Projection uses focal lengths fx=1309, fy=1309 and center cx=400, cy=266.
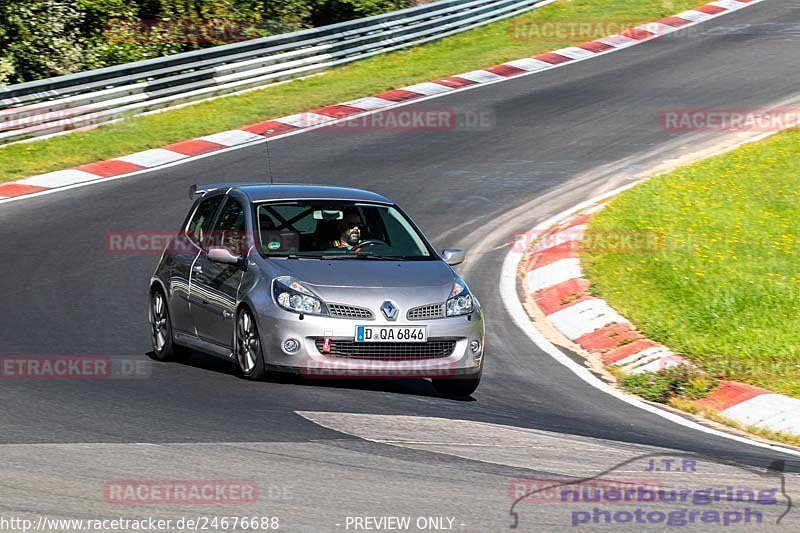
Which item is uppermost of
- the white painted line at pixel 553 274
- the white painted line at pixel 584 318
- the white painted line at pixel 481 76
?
the white painted line at pixel 584 318

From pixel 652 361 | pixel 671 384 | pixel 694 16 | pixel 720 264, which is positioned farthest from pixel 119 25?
pixel 671 384

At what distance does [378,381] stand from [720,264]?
498cm

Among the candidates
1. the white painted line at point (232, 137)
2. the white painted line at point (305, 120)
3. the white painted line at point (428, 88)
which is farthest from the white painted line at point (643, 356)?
the white painted line at point (428, 88)

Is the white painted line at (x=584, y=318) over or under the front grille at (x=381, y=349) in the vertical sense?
under

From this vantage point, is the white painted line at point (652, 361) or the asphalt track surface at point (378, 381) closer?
the asphalt track surface at point (378, 381)

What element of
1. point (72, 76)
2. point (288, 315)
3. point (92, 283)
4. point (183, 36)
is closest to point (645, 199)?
point (92, 283)

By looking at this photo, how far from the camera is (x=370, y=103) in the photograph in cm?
2366

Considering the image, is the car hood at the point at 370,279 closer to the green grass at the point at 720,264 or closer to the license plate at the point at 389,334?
the license plate at the point at 389,334

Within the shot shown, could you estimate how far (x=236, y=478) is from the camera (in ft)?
21.9

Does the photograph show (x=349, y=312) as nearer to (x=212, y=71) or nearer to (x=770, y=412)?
(x=770, y=412)

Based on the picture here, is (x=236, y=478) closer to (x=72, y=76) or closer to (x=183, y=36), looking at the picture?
(x=72, y=76)

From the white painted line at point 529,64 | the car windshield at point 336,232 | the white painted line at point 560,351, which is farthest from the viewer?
the white painted line at point 529,64

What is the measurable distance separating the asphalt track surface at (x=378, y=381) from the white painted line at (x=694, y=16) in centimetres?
321

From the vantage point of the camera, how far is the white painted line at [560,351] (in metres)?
9.17
